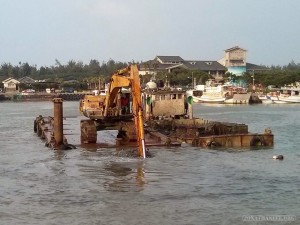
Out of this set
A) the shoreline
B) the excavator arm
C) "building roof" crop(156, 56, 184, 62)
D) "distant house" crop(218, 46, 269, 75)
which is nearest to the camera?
the excavator arm

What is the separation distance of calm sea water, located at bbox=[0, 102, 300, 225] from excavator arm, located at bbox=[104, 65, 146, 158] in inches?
38.6

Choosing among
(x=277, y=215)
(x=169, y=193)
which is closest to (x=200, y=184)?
(x=169, y=193)

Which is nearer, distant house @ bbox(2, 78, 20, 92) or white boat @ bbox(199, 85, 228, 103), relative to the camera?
white boat @ bbox(199, 85, 228, 103)

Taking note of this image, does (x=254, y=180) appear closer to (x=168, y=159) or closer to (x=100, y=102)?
(x=168, y=159)

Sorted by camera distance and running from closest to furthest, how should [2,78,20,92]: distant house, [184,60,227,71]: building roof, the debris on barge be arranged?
the debris on barge
[184,60,227,71]: building roof
[2,78,20,92]: distant house

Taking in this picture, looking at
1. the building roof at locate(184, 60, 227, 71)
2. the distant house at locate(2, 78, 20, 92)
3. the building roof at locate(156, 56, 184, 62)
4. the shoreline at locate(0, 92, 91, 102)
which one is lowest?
the shoreline at locate(0, 92, 91, 102)

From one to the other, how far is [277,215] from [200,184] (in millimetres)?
4233

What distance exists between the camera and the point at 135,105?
73.0 feet

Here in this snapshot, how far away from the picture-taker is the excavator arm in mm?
22156

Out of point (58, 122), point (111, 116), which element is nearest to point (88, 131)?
point (111, 116)

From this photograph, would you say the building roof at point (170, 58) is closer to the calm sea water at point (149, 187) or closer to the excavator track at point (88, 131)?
the excavator track at point (88, 131)

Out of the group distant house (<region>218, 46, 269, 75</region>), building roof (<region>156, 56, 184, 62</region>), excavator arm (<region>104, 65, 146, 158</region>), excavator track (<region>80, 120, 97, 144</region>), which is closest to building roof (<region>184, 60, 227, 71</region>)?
building roof (<region>156, 56, 184, 62</region>)

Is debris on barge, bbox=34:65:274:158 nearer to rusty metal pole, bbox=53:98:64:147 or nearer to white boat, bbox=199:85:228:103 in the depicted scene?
rusty metal pole, bbox=53:98:64:147

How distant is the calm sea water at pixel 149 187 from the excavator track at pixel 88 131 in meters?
1.71
